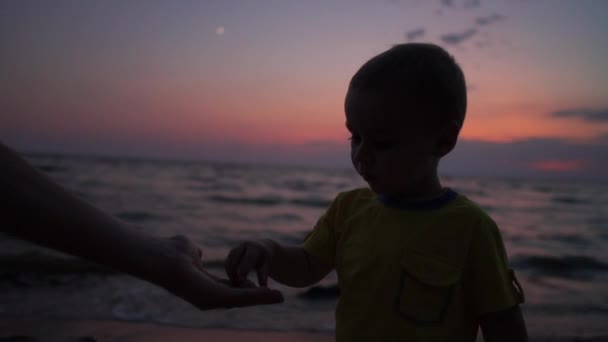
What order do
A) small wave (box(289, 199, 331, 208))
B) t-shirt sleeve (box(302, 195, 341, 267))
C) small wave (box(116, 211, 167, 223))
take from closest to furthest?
t-shirt sleeve (box(302, 195, 341, 267)) → small wave (box(116, 211, 167, 223)) → small wave (box(289, 199, 331, 208))

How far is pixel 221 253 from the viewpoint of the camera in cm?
673

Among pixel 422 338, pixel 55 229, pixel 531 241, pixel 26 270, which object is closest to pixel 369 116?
pixel 422 338

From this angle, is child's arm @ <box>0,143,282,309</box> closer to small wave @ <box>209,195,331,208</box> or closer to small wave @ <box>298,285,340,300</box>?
small wave @ <box>298,285,340,300</box>

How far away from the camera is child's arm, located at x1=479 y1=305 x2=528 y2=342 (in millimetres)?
1479

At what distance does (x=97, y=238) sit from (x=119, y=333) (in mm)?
2081

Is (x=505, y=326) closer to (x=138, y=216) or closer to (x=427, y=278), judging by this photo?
(x=427, y=278)

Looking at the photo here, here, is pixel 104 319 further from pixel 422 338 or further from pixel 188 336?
pixel 422 338

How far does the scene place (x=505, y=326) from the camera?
1.49m

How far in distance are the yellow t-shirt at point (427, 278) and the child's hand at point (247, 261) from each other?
33 cm

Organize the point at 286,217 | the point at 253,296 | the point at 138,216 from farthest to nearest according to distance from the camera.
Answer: the point at 286,217 < the point at 138,216 < the point at 253,296

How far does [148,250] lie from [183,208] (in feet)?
34.0

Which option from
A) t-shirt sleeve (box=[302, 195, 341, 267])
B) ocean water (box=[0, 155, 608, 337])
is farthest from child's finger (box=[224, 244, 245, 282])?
ocean water (box=[0, 155, 608, 337])

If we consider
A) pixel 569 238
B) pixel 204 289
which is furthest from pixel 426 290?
pixel 569 238

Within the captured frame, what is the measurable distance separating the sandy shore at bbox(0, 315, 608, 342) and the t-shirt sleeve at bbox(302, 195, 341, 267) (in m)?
1.68
